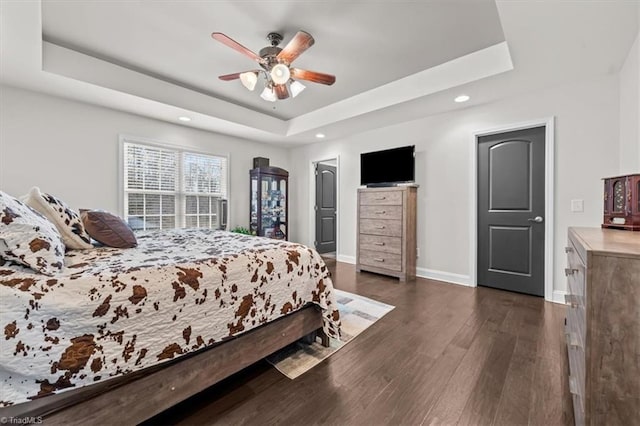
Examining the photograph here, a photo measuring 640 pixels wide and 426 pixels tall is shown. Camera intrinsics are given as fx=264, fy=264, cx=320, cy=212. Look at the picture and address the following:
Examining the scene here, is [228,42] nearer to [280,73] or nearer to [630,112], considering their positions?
[280,73]

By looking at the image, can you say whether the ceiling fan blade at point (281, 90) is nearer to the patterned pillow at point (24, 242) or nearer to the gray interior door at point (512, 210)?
the patterned pillow at point (24, 242)

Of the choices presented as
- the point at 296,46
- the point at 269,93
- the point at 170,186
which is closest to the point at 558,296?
the point at 296,46

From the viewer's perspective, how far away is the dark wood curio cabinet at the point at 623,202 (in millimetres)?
1651

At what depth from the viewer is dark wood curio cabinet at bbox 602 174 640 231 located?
5.42 feet

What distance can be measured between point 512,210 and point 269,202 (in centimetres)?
391

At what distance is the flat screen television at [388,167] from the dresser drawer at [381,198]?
233mm

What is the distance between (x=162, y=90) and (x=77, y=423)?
3445 millimetres

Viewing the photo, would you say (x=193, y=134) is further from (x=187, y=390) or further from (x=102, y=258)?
(x=187, y=390)

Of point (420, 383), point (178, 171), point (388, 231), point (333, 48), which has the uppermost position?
point (333, 48)

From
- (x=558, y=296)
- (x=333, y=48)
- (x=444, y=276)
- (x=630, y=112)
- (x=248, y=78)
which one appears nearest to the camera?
(x=630, y=112)

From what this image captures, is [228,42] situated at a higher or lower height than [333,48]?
lower

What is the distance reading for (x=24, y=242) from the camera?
114cm

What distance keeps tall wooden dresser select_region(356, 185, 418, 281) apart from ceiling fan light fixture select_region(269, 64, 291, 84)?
2.25 metres

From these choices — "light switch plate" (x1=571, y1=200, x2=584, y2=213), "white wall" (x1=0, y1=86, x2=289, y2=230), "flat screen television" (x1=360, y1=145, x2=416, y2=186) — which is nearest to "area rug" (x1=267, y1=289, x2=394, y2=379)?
"flat screen television" (x1=360, y1=145, x2=416, y2=186)
